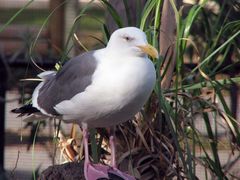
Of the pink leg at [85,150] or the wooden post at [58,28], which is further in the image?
the wooden post at [58,28]

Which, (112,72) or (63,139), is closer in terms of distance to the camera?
(112,72)

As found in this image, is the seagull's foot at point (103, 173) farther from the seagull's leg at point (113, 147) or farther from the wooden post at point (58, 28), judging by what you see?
the wooden post at point (58, 28)

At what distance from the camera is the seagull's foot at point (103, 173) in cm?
261

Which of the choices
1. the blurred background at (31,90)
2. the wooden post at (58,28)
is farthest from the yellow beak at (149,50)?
the wooden post at (58,28)

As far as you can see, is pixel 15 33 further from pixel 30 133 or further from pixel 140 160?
pixel 140 160

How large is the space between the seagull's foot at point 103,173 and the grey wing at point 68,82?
0.22m

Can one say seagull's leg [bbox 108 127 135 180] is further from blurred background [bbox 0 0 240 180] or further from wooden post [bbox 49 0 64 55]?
wooden post [bbox 49 0 64 55]

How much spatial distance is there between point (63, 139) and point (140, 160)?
0.97ft

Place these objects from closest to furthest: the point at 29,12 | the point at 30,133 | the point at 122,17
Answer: the point at 122,17
the point at 30,133
the point at 29,12

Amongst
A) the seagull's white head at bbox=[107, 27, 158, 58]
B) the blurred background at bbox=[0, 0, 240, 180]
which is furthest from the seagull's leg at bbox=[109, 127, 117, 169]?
the blurred background at bbox=[0, 0, 240, 180]

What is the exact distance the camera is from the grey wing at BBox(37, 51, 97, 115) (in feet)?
8.59

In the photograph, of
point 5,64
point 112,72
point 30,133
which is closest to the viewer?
point 112,72

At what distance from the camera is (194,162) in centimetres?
283

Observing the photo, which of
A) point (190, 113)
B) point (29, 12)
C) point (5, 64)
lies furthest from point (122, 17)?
point (29, 12)
